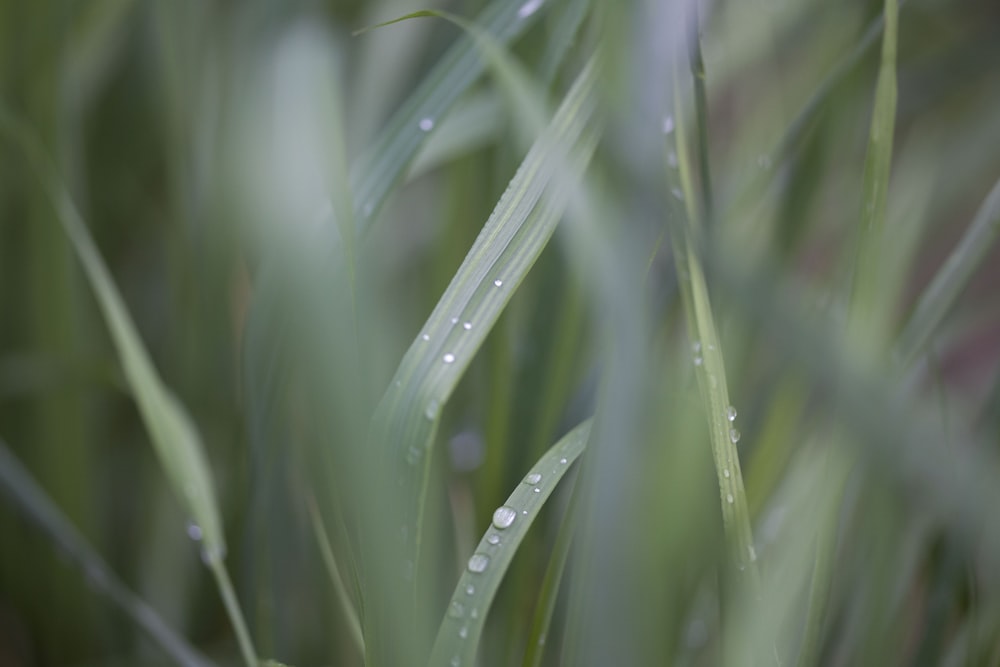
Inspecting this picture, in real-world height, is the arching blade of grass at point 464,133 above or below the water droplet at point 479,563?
above

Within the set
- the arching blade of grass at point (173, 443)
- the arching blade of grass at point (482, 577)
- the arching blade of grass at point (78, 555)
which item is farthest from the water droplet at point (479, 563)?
the arching blade of grass at point (78, 555)

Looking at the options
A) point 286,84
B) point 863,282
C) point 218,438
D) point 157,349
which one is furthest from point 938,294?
point 157,349

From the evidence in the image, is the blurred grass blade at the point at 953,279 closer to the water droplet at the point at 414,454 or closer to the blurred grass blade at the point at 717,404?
the blurred grass blade at the point at 717,404

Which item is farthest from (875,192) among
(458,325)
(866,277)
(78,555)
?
(78,555)

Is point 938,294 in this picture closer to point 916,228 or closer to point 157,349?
point 916,228

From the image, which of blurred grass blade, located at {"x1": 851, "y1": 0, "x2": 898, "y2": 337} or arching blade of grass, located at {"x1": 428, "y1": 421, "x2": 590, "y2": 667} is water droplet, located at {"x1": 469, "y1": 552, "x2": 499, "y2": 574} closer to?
arching blade of grass, located at {"x1": 428, "y1": 421, "x2": 590, "y2": 667}
